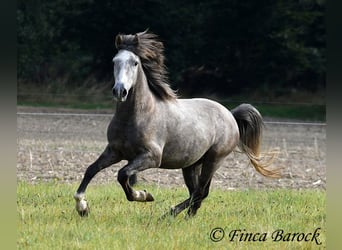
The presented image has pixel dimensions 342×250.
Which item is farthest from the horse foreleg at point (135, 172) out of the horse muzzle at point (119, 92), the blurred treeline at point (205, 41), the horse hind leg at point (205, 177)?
the blurred treeline at point (205, 41)

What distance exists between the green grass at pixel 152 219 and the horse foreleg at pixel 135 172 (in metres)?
0.15

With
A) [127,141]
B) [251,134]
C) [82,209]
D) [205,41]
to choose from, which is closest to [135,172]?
[127,141]

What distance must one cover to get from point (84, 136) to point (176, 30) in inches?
408

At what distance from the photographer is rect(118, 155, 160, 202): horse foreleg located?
492 cm

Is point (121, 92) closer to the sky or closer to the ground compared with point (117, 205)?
closer to the sky

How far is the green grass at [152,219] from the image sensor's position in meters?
3.79

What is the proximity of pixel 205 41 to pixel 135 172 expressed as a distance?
744 inches

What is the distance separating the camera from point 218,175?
31.1 ft

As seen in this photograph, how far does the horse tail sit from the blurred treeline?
16.4 meters

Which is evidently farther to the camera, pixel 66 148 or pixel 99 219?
pixel 66 148

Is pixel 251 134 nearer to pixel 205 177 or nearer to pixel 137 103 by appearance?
pixel 205 177

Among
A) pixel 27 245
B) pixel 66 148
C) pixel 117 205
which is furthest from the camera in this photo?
pixel 66 148

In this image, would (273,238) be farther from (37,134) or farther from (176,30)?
(176,30)
